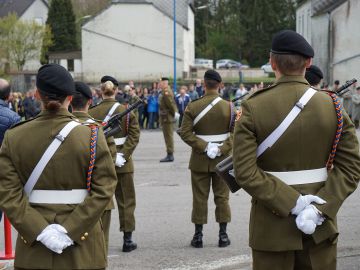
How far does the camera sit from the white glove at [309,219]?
4062 millimetres

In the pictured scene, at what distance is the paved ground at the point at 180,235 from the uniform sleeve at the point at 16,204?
119 inches

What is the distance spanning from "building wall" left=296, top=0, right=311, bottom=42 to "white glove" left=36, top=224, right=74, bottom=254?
54.3m

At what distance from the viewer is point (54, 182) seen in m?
4.15

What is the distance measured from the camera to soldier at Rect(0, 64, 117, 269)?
4121mm

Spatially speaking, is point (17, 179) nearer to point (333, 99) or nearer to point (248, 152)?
point (248, 152)

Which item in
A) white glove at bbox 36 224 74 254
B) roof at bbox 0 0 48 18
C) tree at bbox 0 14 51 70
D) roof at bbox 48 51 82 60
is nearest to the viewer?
white glove at bbox 36 224 74 254

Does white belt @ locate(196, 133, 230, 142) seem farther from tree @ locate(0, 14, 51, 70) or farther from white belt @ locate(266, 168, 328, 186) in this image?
tree @ locate(0, 14, 51, 70)

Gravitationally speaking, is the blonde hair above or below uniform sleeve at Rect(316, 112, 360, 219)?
above

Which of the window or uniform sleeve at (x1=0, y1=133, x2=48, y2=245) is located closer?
uniform sleeve at (x1=0, y1=133, x2=48, y2=245)

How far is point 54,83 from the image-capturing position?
420 cm

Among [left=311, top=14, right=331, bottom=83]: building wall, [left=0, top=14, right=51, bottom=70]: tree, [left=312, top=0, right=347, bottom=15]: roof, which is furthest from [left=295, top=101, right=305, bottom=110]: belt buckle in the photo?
[left=0, top=14, right=51, bottom=70]: tree

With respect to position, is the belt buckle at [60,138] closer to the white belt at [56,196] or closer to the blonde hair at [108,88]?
the white belt at [56,196]

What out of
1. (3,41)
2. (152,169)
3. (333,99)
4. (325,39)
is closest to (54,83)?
(333,99)

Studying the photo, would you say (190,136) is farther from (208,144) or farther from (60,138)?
(60,138)
